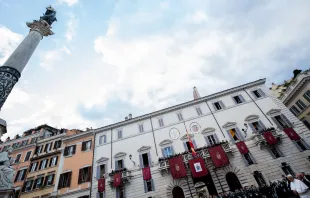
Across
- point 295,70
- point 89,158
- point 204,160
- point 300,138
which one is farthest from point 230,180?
point 295,70

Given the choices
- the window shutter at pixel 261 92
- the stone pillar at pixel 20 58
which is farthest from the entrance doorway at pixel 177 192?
the stone pillar at pixel 20 58

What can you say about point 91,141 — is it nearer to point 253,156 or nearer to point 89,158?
point 89,158

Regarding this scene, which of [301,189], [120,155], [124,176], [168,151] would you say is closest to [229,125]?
[168,151]

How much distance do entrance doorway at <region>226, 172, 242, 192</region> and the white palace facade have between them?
48 mm

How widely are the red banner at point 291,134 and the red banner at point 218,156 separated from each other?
22.9ft

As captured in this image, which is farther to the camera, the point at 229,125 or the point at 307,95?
the point at 307,95

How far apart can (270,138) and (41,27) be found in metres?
24.8

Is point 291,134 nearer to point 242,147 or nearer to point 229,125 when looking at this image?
point 242,147

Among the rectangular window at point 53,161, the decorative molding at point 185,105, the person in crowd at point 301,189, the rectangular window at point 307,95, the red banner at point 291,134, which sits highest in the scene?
the decorative molding at point 185,105

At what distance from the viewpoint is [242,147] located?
1817 centimetres

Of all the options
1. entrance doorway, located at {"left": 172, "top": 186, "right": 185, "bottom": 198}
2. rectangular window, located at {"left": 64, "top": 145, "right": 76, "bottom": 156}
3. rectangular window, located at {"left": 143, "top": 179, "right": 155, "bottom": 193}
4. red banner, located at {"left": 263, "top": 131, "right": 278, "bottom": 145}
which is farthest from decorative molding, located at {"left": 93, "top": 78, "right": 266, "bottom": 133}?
entrance doorway, located at {"left": 172, "top": 186, "right": 185, "bottom": 198}

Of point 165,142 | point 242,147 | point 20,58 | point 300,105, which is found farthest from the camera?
point 300,105

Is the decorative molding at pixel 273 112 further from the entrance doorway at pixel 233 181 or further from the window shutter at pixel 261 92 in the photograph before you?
the entrance doorway at pixel 233 181

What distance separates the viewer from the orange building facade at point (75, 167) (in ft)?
67.7
